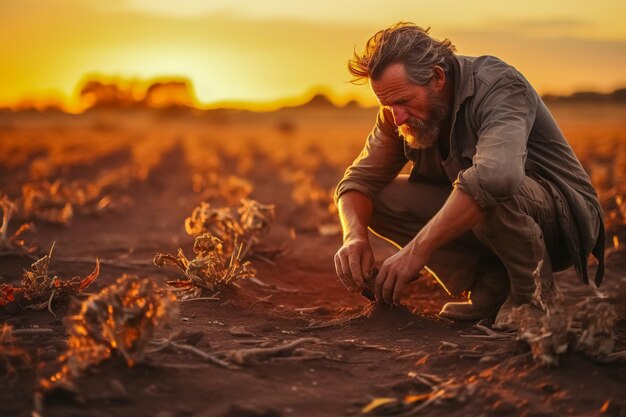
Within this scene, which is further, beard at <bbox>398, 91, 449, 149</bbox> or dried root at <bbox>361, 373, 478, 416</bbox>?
beard at <bbox>398, 91, 449, 149</bbox>

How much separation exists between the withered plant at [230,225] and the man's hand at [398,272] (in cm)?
157

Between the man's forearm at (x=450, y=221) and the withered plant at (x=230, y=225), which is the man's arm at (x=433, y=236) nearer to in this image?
the man's forearm at (x=450, y=221)

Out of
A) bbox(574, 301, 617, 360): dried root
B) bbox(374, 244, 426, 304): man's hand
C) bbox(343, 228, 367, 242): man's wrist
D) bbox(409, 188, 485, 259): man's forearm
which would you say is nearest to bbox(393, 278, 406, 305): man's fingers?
bbox(374, 244, 426, 304): man's hand

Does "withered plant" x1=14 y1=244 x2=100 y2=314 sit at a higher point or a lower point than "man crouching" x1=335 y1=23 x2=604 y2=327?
lower

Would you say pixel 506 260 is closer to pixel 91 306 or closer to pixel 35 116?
pixel 91 306

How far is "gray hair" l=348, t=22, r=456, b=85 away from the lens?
11.4ft

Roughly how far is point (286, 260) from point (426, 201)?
1.73 meters

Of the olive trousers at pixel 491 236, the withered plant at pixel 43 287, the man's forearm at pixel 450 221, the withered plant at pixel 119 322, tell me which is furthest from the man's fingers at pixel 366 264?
the withered plant at pixel 43 287

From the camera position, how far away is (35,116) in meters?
85.4

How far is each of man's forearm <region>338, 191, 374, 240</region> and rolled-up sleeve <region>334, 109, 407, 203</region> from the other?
0.03m

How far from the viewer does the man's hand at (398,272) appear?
3186 mm

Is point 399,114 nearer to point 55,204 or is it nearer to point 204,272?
point 204,272

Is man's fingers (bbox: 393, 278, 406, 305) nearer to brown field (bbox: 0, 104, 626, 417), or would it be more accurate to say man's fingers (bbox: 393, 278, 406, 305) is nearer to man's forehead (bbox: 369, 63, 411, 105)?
brown field (bbox: 0, 104, 626, 417)

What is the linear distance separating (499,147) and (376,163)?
40.3 inches
